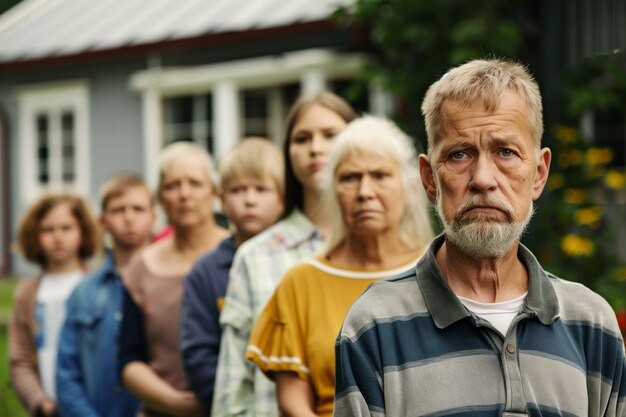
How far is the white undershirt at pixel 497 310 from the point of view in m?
2.00

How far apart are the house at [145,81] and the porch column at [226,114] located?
0.05 feet

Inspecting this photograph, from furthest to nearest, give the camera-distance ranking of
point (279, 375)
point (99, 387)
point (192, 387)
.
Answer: point (99, 387) → point (192, 387) → point (279, 375)

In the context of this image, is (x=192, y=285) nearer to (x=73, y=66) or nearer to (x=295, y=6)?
(x=295, y=6)

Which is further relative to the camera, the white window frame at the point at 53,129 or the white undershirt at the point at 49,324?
the white window frame at the point at 53,129

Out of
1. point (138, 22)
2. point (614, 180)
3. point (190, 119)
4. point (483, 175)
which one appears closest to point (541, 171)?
point (483, 175)

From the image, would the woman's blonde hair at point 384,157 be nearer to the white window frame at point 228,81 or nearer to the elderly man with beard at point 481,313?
the elderly man with beard at point 481,313

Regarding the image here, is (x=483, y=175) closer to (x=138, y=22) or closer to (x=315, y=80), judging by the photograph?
(x=315, y=80)

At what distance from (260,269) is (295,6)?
36.0 feet

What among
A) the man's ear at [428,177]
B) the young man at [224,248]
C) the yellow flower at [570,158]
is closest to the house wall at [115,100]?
the yellow flower at [570,158]

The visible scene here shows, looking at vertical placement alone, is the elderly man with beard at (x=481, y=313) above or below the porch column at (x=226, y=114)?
below

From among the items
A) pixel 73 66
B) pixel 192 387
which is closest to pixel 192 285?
pixel 192 387

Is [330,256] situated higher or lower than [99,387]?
higher

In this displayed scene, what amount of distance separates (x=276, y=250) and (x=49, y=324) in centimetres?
206

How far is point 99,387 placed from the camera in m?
4.52
